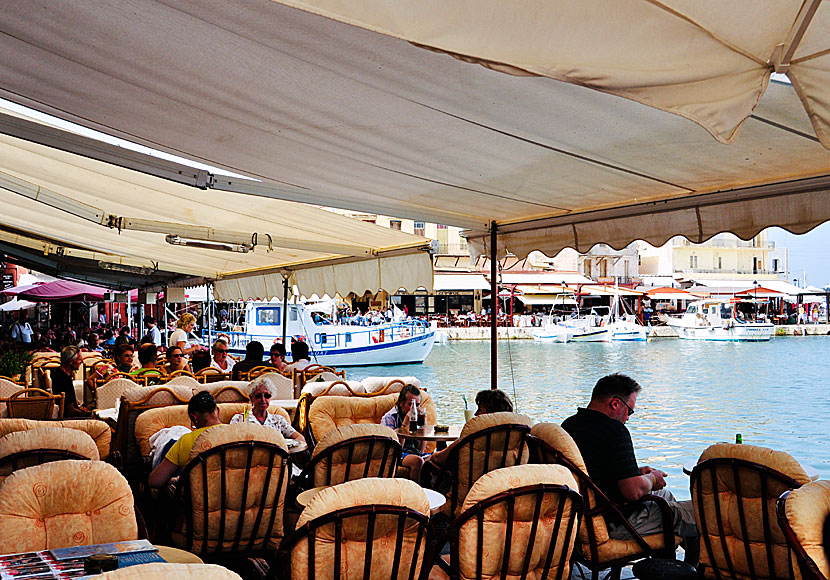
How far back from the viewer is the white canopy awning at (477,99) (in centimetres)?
167

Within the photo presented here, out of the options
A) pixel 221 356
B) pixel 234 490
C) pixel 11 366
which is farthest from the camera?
pixel 221 356

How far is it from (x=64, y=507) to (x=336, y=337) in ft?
79.5

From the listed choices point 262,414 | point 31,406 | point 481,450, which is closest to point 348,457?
point 481,450

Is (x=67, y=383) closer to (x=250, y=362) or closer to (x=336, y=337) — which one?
(x=250, y=362)

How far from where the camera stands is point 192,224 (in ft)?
26.0

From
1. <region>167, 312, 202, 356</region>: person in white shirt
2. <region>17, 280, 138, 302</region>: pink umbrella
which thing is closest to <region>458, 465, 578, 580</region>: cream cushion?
<region>167, 312, 202, 356</region>: person in white shirt

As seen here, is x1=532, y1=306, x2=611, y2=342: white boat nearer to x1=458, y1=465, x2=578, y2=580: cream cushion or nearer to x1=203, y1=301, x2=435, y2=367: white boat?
x1=203, y1=301, x2=435, y2=367: white boat

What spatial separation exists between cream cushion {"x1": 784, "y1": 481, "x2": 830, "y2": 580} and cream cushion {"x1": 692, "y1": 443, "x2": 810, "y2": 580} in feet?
2.15

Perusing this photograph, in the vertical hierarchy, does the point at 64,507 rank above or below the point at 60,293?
below

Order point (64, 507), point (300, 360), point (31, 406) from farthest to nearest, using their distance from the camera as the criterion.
Result: point (300, 360) < point (31, 406) < point (64, 507)

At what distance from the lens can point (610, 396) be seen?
412 cm

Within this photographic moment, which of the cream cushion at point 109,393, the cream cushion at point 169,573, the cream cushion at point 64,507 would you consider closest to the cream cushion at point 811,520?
the cream cushion at point 169,573

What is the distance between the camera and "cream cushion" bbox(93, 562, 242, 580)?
5.46 ft

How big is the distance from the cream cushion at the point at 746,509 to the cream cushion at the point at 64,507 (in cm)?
245
